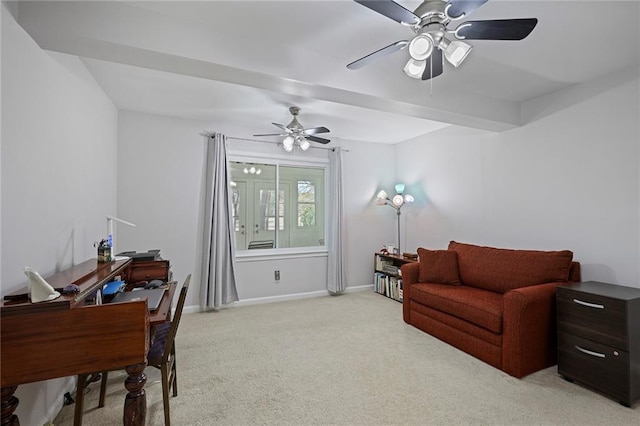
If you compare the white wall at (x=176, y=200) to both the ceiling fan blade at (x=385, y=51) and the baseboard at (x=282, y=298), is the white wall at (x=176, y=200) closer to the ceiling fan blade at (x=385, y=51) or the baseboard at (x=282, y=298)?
the baseboard at (x=282, y=298)

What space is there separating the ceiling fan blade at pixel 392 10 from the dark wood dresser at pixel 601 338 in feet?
7.65

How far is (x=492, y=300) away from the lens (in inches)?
108

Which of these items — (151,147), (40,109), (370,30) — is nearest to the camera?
(40,109)

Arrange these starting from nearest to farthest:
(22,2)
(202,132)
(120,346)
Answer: (120,346) < (22,2) < (202,132)

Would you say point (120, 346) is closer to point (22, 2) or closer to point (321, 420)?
point (321, 420)

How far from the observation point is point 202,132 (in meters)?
4.03

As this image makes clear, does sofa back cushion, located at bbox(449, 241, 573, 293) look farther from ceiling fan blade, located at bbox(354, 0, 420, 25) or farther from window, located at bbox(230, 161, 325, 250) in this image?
ceiling fan blade, located at bbox(354, 0, 420, 25)

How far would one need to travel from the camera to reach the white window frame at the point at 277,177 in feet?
14.2

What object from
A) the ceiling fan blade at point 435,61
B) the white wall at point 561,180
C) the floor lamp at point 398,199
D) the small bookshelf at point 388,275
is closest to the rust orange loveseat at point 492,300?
the white wall at point 561,180

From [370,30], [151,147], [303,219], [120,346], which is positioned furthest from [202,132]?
[120,346]

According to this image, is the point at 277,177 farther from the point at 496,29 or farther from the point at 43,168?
the point at 496,29

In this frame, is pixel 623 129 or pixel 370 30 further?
pixel 623 129

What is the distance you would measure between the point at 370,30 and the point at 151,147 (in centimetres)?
306

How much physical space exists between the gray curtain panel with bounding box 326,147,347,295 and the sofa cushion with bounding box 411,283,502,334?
153cm
